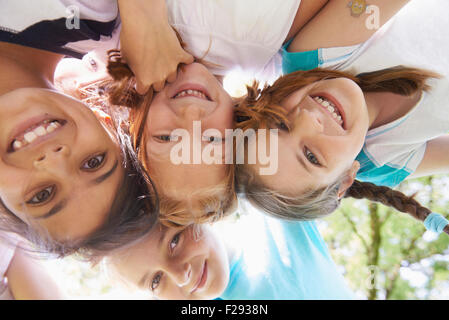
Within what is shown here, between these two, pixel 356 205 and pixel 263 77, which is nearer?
pixel 263 77

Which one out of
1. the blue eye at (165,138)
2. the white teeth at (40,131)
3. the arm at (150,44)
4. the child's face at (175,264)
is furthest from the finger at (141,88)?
the child's face at (175,264)

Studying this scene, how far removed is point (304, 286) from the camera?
123 centimetres

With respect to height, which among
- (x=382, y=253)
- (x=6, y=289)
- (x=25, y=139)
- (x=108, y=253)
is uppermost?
(x=25, y=139)

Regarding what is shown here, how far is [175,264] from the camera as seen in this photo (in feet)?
3.17

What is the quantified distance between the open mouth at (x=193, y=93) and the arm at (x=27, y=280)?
0.72 m

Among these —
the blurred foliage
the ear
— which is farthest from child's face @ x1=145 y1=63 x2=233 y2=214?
the blurred foliage

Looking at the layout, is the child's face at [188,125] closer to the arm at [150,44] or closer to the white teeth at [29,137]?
the arm at [150,44]

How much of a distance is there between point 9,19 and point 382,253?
2.36 meters

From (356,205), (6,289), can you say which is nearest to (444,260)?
(356,205)

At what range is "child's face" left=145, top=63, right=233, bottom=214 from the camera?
0.78 meters

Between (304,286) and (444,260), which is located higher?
(304,286)

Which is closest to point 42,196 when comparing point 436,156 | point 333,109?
point 333,109

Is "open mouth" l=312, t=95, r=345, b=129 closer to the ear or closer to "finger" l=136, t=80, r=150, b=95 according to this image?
the ear

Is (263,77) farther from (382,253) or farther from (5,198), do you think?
(382,253)
